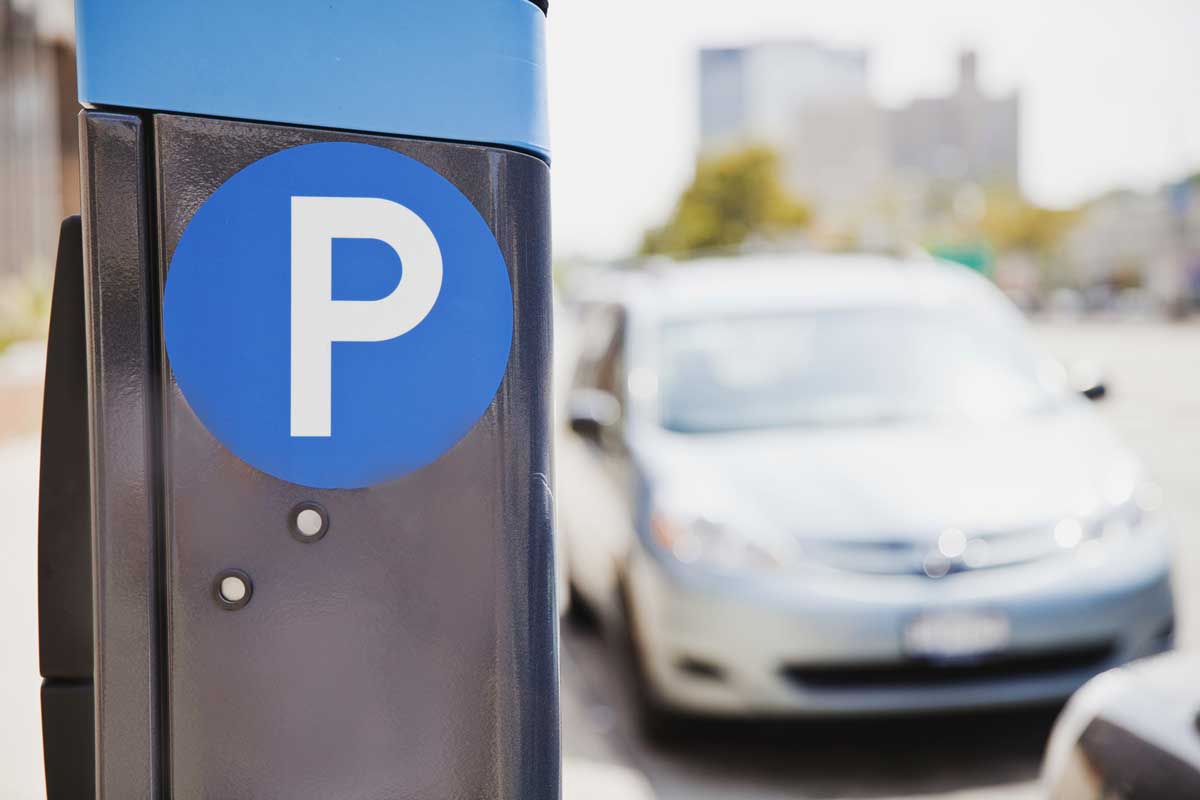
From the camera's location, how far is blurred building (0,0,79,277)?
57.7ft

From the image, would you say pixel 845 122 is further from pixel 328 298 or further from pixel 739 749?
pixel 328 298

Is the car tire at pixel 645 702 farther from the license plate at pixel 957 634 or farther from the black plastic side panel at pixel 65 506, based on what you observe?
the black plastic side panel at pixel 65 506

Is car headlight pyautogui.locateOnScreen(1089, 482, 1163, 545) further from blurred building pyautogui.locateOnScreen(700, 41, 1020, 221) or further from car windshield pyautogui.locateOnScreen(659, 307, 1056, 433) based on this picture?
blurred building pyautogui.locateOnScreen(700, 41, 1020, 221)

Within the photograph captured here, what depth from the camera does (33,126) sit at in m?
18.9

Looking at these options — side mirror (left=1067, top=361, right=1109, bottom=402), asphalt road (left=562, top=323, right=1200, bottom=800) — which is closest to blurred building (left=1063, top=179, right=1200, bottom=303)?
side mirror (left=1067, top=361, right=1109, bottom=402)

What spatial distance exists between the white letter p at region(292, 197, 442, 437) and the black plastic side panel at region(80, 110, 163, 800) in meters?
0.15

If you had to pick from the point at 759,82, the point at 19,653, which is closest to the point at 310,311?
the point at 19,653

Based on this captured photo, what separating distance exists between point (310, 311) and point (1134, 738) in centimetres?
183

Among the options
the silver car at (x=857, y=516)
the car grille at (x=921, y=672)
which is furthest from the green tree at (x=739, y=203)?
the car grille at (x=921, y=672)

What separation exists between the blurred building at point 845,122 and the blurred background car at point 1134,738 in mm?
107242

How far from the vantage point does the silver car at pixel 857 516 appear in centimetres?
376

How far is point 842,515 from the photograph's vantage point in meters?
3.88

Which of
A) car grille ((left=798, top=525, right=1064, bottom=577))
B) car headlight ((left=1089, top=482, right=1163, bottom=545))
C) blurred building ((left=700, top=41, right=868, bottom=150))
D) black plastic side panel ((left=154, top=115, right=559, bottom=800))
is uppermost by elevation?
blurred building ((left=700, top=41, right=868, bottom=150))

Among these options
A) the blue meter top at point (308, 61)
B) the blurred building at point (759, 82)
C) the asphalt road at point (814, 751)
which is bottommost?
the asphalt road at point (814, 751)
